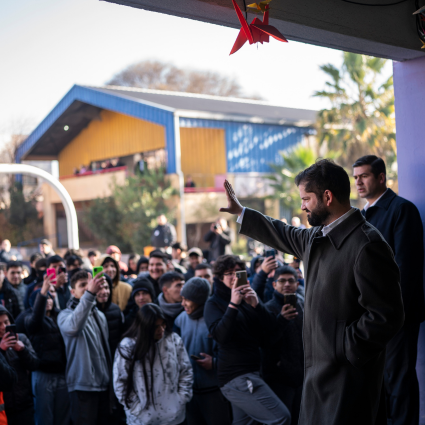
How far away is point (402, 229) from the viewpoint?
3.59 metres

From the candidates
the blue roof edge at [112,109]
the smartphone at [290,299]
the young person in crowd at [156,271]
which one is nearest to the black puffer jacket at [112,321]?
the young person in crowd at [156,271]

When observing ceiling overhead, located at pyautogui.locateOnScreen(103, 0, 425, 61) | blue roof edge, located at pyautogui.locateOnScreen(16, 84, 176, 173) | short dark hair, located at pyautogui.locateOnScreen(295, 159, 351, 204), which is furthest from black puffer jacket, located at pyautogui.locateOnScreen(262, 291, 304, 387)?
blue roof edge, located at pyautogui.locateOnScreen(16, 84, 176, 173)

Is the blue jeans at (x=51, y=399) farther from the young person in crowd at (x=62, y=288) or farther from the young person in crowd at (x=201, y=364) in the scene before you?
the young person in crowd at (x=201, y=364)

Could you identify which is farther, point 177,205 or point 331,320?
point 177,205

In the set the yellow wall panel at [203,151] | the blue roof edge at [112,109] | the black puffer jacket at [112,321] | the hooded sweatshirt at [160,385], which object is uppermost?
the blue roof edge at [112,109]

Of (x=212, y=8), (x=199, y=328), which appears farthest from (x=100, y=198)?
(x=212, y=8)

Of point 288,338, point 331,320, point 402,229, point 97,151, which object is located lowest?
point 288,338

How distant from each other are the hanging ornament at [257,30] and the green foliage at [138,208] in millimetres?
16695

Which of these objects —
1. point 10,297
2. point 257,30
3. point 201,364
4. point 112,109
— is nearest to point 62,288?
point 10,297

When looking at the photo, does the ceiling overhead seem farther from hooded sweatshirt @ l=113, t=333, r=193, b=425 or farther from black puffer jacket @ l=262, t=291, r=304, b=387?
hooded sweatshirt @ l=113, t=333, r=193, b=425

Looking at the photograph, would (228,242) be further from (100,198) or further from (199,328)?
(100,198)

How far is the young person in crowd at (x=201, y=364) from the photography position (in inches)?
171

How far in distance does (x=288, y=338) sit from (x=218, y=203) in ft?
56.3

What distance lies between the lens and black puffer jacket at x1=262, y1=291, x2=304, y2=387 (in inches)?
164
